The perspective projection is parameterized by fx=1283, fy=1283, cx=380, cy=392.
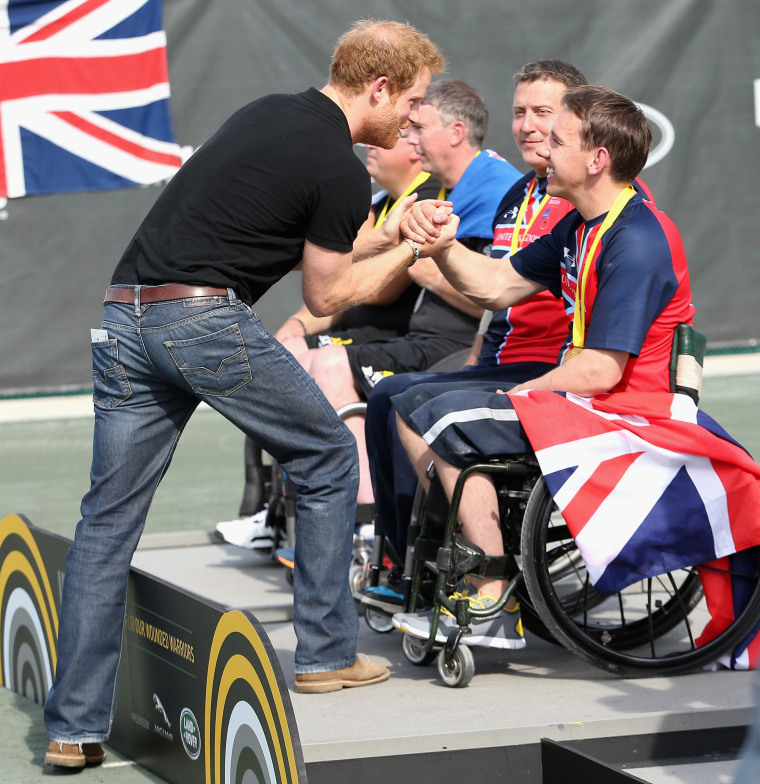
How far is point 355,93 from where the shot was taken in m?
2.54

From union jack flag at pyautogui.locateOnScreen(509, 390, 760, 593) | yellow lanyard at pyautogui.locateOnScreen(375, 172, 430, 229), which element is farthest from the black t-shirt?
yellow lanyard at pyautogui.locateOnScreen(375, 172, 430, 229)

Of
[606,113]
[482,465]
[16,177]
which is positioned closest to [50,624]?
[482,465]

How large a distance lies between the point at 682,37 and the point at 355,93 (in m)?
5.83

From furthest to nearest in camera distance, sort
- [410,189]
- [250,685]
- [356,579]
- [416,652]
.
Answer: [410,189], [356,579], [416,652], [250,685]

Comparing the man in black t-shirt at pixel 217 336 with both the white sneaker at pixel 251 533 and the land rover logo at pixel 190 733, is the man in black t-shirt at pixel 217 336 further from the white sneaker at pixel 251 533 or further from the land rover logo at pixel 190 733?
the white sneaker at pixel 251 533

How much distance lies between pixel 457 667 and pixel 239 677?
0.75 metres

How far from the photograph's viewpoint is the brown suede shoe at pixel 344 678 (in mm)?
2578

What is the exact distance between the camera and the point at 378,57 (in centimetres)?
251

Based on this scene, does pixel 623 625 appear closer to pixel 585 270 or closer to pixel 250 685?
pixel 585 270

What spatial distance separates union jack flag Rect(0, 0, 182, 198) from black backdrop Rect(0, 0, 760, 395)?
10 centimetres

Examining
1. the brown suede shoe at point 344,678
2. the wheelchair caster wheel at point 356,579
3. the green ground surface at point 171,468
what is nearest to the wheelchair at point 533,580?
the brown suede shoe at point 344,678

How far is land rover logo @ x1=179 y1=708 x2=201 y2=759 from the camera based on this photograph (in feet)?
7.28

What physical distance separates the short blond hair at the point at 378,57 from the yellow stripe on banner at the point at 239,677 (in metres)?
1.11

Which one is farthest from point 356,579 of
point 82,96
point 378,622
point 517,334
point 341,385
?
point 82,96
